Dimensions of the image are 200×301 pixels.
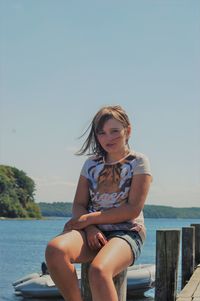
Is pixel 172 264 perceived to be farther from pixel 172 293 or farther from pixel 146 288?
pixel 146 288

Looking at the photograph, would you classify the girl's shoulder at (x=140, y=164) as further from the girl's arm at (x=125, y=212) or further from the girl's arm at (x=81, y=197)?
A: the girl's arm at (x=81, y=197)

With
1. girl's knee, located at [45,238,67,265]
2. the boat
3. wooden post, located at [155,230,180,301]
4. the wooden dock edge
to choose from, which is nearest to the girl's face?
girl's knee, located at [45,238,67,265]

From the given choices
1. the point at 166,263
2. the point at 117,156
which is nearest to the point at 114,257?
the point at 117,156

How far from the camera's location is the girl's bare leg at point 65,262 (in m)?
4.33

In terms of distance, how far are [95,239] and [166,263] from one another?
2382mm

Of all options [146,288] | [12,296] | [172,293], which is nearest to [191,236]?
[172,293]

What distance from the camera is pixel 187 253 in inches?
386

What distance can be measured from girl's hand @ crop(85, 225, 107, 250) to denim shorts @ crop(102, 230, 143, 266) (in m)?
0.10

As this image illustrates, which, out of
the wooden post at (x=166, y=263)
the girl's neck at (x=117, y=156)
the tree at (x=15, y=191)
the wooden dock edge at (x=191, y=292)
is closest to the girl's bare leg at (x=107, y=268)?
the girl's neck at (x=117, y=156)

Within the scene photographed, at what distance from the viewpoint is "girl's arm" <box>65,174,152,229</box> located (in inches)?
183

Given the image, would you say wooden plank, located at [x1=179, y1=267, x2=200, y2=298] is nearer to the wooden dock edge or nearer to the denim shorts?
the wooden dock edge

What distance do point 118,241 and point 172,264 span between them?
236cm

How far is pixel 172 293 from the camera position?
7141mm

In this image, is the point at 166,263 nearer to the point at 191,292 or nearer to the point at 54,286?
the point at 191,292
